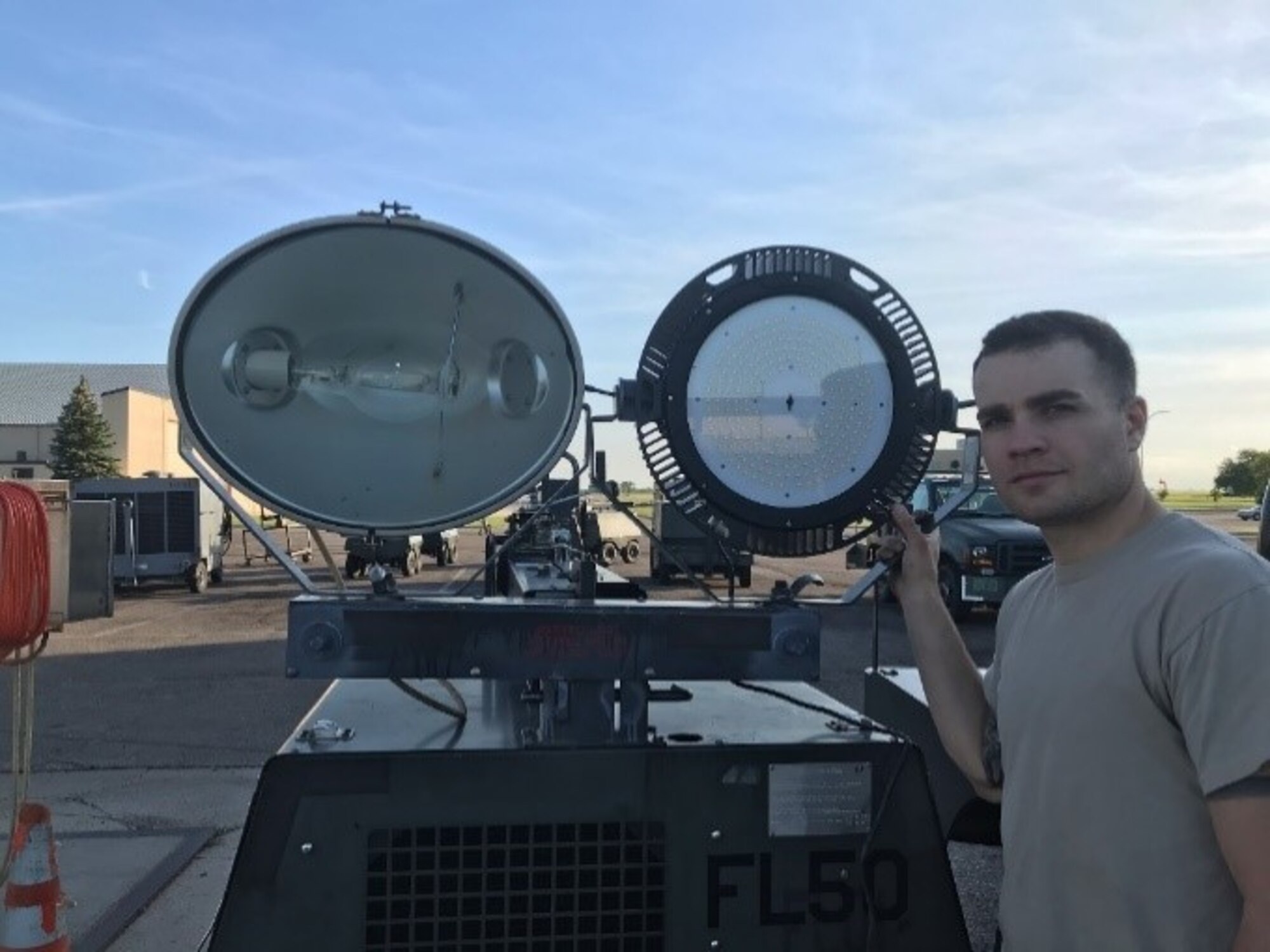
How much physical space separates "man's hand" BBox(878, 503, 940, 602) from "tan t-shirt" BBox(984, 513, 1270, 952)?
1.14 ft

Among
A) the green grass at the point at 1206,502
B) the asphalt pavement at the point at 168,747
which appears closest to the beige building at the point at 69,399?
the asphalt pavement at the point at 168,747

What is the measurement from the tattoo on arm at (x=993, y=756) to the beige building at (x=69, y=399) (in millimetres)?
44990

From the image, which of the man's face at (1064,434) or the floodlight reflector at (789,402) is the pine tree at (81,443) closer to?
the floodlight reflector at (789,402)

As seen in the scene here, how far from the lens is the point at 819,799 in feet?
6.77

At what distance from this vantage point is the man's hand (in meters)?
2.28

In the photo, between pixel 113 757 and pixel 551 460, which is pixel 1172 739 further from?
pixel 113 757

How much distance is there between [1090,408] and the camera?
1878 millimetres

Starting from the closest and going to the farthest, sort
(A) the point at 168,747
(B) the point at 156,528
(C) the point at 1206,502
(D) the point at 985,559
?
1. (A) the point at 168,747
2. (D) the point at 985,559
3. (B) the point at 156,528
4. (C) the point at 1206,502

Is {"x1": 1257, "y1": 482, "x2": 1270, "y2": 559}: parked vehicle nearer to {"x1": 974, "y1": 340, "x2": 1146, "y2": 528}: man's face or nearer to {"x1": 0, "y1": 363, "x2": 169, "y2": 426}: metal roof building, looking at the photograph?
{"x1": 974, "y1": 340, "x2": 1146, "y2": 528}: man's face

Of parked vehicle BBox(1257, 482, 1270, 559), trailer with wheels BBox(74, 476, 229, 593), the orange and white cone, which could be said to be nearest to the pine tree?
trailer with wheels BBox(74, 476, 229, 593)

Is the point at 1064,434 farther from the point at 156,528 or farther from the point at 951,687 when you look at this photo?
the point at 156,528

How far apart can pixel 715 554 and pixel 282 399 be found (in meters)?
1.03

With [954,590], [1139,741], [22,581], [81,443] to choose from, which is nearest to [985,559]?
[954,590]

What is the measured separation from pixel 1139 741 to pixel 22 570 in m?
3.60
